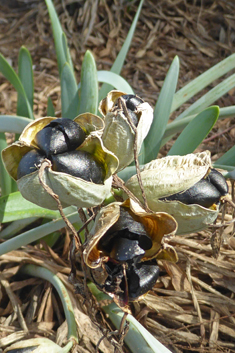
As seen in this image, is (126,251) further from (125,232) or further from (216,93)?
(216,93)

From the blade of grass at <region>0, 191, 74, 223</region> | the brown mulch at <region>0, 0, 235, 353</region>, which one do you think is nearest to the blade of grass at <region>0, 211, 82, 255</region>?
the blade of grass at <region>0, 191, 74, 223</region>

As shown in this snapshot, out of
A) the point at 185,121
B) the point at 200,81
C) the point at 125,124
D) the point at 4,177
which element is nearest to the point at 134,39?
the point at 200,81

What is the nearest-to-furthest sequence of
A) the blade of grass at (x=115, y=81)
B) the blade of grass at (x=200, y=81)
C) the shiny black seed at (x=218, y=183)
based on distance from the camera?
the shiny black seed at (x=218, y=183) → the blade of grass at (x=115, y=81) → the blade of grass at (x=200, y=81)

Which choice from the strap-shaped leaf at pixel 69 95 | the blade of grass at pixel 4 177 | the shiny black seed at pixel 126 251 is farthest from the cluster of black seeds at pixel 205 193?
the blade of grass at pixel 4 177

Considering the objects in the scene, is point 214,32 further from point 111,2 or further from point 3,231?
point 3,231

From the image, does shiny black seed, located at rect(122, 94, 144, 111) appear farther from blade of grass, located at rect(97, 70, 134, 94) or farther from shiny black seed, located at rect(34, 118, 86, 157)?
blade of grass, located at rect(97, 70, 134, 94)

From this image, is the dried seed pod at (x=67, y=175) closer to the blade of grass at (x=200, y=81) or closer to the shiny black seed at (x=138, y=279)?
the shiny black seed at (x=138, y=279)
